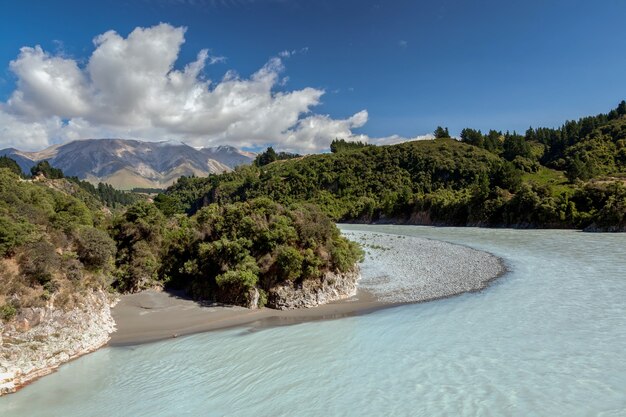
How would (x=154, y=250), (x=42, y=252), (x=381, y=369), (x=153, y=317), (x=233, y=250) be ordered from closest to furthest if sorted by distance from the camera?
(x=381, y=369)
(x=42, y=252)
(x=153, y=317)
(x=233, y=250)
(x=154, y=250)

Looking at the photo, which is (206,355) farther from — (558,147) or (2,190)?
(558,147)

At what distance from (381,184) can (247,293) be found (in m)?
108

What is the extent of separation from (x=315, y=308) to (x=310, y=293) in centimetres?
96

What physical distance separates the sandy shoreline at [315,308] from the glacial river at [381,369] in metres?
1.19

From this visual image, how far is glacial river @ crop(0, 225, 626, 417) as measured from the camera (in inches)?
418

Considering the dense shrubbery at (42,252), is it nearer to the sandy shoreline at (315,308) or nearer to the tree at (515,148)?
the sandy shoreline at (315,308)

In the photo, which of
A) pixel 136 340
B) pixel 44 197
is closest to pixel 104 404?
pixel 136 340

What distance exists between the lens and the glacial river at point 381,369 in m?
10.6

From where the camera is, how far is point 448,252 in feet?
123

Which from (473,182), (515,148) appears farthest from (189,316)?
(515,148)

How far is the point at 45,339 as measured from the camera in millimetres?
14438

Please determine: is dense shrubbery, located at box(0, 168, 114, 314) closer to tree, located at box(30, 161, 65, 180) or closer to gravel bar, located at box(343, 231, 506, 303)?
gravel bar, located at box(343, 231, 506, 303)

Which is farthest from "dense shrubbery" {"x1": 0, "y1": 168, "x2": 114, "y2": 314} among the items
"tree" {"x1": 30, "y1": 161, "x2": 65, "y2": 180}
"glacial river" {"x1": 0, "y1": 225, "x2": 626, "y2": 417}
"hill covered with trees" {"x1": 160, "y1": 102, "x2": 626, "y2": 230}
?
"tree" {"x1": 30, "y1": 161, "x2": 65, "y2": 180}

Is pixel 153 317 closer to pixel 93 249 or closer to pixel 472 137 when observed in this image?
pixel 93 249
